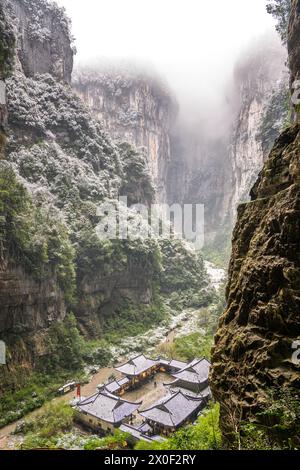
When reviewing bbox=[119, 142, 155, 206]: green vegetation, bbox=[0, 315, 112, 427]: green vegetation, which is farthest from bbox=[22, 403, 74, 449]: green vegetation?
bbox=[119, 142, 155, 206]: green vegetation

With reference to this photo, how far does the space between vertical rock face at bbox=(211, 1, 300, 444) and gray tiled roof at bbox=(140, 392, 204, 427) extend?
8.79 metres

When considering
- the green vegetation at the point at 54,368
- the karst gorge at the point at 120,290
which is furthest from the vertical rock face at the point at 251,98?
the green vegetation at the point at 54,368

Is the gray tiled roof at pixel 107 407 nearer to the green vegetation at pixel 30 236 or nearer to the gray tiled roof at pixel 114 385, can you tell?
the gray tiled roof at pixel 114 385

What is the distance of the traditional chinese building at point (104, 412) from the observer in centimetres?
1652

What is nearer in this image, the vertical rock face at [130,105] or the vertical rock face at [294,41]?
the vertical rock face at [294,41]

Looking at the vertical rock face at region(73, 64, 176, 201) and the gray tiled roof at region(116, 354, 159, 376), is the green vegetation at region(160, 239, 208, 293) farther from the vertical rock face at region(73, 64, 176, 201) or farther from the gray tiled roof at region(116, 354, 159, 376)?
the vertical rock face at region(73, 64, 176, 201)

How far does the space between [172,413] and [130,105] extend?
63.9 metres

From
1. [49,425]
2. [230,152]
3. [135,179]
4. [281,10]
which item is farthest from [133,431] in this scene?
[230,152]

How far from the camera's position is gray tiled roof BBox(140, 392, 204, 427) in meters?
16.2

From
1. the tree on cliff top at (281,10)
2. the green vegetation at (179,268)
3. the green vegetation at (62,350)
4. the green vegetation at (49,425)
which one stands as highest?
the tree on cliff top at (281,10)

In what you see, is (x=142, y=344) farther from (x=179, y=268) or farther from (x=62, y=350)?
(x=179, y=268)

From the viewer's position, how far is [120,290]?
31.7 metres
